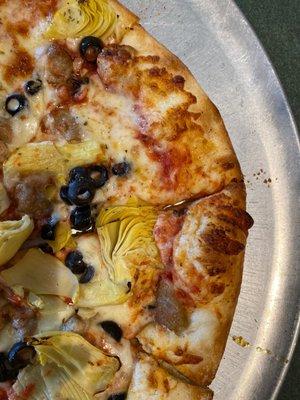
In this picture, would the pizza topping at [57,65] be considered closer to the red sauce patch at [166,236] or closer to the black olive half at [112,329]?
the red sauce patch at [166,236]

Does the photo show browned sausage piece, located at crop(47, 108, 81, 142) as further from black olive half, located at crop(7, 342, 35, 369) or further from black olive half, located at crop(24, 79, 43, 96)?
black olive half, located at crop(7, 342, 35, 369)

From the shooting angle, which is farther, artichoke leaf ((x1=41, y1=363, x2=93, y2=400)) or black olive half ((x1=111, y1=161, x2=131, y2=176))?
black olive half ((x1=111, y1=161, x2=131, y2=176))

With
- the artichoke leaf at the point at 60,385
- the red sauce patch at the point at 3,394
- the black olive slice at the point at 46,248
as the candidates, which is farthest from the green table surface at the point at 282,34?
the red sauce patch at the point at 3,394

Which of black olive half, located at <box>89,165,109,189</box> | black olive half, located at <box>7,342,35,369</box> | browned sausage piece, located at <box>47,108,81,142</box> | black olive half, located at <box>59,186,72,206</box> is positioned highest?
browned sausage piece, located at <box>47,108,81,142</box>

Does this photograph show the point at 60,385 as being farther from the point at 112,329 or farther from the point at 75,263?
the point at 75,263

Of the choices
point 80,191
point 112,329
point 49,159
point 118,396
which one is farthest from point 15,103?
point 118,396

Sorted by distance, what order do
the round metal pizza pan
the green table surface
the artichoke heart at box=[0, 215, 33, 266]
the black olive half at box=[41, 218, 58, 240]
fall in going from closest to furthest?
the artichoke heart at box=[0, 215, 33, 266] < the black olive half at box=[41, 218, 58, 240] < the round metal pizza pan < the green table surface

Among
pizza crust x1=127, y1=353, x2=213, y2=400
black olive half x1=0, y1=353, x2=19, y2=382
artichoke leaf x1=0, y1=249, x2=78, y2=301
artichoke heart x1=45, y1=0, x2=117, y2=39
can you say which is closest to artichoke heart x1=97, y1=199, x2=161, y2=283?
artichoke leaf x1=0, y1=249, x2=78, y2=301
